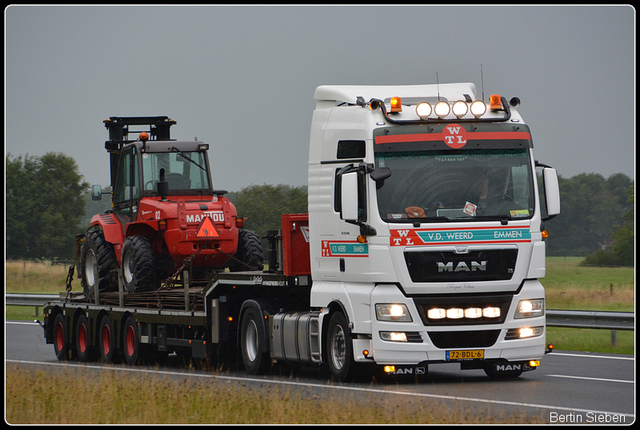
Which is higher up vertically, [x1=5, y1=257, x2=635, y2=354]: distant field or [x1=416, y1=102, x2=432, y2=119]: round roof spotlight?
[x1=416, y1=102, x2=432, y2=119]: round roof spotlight

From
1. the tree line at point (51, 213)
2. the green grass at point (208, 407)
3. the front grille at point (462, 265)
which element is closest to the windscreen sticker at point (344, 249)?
the front grille at point (462, 265)

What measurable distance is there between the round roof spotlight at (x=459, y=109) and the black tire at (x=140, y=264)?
6.84 metres

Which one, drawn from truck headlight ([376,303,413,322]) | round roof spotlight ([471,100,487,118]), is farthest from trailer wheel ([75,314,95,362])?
round roof spotlight ([471,100,487,118])

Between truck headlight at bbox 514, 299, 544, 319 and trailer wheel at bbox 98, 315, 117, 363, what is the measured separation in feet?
26.9

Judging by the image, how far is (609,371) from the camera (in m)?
14.3

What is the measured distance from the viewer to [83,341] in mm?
19000

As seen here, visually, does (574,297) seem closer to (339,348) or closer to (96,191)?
(96,191)

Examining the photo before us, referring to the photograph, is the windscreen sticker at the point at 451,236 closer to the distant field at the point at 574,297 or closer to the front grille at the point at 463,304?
the front grille at the point at 463,304

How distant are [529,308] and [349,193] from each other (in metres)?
2.72

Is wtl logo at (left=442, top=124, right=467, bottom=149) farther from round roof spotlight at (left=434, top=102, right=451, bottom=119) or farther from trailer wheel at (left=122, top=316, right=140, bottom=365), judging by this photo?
trailer wheel at (left=122, top=316, right=140, bottom=365)

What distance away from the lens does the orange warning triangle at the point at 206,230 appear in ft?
55.5

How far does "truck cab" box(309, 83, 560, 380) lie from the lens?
1189cm
